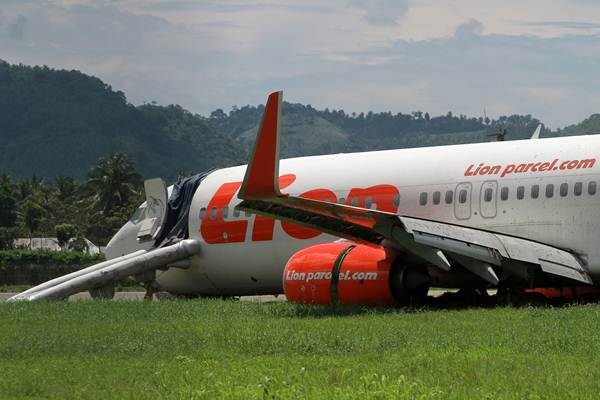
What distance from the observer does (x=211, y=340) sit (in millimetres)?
14914

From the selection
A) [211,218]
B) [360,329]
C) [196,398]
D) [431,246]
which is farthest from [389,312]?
[196,398]

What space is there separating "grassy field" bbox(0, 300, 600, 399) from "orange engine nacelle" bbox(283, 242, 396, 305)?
1.05 m

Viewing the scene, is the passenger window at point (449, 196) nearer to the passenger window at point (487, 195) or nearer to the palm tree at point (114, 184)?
the passenger window at point (487, 195)

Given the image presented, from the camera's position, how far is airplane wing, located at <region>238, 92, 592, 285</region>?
18.9 m

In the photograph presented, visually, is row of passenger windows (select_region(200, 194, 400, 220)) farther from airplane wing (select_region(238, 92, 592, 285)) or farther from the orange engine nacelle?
airplane wing (select_region(238, 92, 592, 285))

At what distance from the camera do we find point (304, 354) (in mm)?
13375

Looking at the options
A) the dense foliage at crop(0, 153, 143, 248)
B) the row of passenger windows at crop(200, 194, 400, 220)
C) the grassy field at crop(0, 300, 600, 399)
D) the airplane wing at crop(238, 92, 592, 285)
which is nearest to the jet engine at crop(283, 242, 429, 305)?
the airplane wing at crop(238, 92, 592, 285)

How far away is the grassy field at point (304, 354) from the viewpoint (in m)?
10.4

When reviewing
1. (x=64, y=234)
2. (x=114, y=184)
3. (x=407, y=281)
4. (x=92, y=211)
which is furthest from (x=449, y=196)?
(x=92, y=211)

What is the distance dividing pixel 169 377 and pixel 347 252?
33.1ft

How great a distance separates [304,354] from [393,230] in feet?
21.1

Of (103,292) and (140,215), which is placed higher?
(140,215)

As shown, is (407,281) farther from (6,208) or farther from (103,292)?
(6,208)

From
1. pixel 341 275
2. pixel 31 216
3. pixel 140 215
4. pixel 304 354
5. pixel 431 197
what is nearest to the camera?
pixel 304 354
